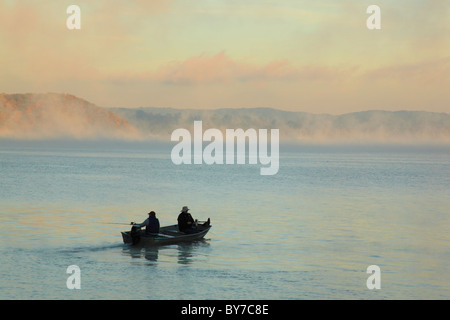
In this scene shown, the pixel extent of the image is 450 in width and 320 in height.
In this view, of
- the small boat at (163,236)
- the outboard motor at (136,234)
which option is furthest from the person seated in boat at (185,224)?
the outboard motor at (136,234)

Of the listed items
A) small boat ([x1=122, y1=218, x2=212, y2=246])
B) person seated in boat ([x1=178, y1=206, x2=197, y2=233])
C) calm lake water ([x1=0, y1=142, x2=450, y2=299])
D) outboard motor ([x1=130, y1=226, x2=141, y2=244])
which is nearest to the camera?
calm lake water ([x1=0, y1=142, x2=450, y2=299])

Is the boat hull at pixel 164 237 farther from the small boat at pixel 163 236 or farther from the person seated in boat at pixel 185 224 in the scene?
the person seated in boat at pixel 185 224

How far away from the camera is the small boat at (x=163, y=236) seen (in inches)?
1241

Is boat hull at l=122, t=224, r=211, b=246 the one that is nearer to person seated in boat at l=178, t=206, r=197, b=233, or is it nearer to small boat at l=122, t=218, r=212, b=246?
small boat at l=122, t=218, r=212, b=246

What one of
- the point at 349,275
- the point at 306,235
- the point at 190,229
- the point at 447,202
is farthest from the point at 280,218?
the point at 447,202

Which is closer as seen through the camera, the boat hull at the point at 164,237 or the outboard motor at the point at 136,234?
the outboard motor at the point at 136,234

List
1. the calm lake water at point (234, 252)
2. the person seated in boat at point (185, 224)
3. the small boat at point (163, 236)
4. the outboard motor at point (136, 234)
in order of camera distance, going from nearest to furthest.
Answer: the calm lake water at point (234, 252) < the outboard motor at point (136, 234) < the small boat at point (163, 236) < the person seated in boat at point (185, 224)

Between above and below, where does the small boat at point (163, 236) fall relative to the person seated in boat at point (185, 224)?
below

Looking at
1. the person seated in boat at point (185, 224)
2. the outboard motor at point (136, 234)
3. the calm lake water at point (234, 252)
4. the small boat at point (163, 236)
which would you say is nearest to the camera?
the calm lake water at point (234, 252)

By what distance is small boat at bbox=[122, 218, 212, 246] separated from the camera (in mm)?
31516

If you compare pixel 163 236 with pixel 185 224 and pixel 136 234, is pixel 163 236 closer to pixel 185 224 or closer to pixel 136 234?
pixel 136 234

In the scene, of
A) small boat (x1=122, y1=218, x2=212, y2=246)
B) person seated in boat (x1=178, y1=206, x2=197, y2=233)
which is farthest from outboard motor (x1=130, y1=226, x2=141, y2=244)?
person seated in boat (x1=178, y1=206, x2=197, y2=233)
